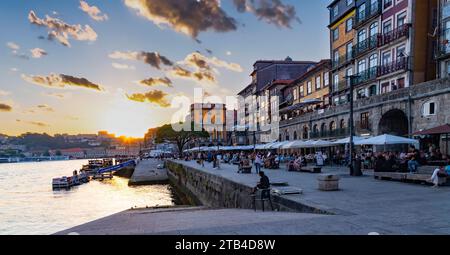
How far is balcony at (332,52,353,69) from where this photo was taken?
4213 cm

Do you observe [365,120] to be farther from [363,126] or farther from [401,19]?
[401,19]

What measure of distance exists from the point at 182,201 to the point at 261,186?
24960mm

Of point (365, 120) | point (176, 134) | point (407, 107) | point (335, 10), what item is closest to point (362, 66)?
point (365, 120)

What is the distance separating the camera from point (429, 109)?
25062 millimetres

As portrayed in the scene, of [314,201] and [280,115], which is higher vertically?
[280,115]

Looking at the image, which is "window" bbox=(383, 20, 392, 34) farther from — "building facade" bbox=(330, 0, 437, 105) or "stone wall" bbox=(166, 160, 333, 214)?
"stone wall" bbox=(166, 160, 333, 214)

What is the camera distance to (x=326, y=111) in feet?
134

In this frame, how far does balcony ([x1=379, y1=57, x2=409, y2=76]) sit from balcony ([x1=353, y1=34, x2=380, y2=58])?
275 cm

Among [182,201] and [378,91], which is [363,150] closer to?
[378,91]

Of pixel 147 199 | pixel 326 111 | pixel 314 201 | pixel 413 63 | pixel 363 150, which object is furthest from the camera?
pixel 326 111

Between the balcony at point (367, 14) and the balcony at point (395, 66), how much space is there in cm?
572

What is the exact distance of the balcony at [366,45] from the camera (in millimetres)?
36541

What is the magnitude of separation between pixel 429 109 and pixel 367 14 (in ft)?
55.2
